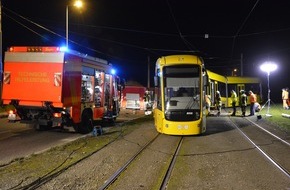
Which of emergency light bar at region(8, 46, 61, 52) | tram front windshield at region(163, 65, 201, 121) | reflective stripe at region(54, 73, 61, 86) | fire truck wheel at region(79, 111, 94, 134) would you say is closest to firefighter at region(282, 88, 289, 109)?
tram front windshield at region(163, 65, 201, 121)

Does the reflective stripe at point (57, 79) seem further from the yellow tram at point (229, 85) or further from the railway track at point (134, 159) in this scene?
the yellow tram at point (229, 85)

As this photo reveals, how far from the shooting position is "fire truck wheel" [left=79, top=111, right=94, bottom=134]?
53.1ft

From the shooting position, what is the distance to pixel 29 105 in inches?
580

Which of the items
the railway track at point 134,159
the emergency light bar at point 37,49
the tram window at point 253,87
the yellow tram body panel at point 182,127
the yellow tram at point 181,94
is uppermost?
the emergency light bar at point 37,49

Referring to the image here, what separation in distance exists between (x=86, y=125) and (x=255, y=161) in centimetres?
899

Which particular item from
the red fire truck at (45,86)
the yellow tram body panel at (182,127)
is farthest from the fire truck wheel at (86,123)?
the yellow tram body panel at (182,127)

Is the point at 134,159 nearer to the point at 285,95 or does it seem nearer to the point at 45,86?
the point at 45,86

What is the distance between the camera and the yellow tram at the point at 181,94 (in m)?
14.3

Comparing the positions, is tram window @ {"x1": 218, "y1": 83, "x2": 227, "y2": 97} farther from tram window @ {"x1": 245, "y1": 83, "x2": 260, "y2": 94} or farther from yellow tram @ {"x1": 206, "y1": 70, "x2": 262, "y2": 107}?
tram window @ {"x1": 245, "y1": 83, "x2": 260, "y2": 94}

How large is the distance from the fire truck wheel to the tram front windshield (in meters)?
3.98

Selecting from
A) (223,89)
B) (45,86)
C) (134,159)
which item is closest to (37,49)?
(45,86)

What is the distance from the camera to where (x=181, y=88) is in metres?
14.9

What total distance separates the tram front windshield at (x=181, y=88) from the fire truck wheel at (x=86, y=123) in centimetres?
398

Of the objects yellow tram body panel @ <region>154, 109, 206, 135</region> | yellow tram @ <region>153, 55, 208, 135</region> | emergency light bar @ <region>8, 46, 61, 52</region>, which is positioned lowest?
yellow tram body panel @ <region>154, 109, 206, 135</region>
